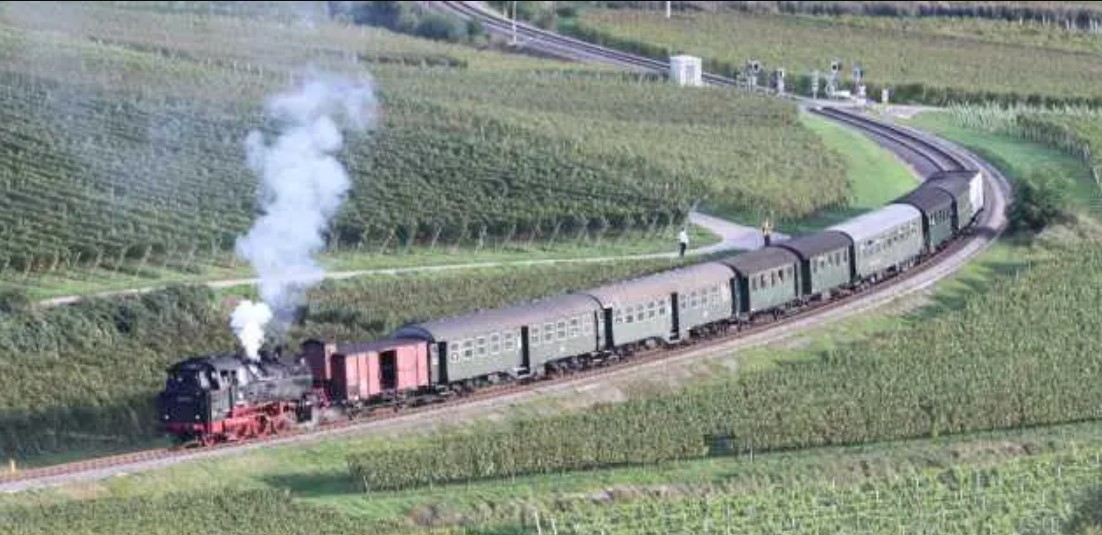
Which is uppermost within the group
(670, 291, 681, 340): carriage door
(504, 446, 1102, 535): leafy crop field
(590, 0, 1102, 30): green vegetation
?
(590, 0, 1102, 30): green vegetation

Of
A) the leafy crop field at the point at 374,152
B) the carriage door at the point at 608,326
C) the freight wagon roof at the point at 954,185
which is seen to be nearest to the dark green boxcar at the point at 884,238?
the freight wagon roof at the point at 954,185

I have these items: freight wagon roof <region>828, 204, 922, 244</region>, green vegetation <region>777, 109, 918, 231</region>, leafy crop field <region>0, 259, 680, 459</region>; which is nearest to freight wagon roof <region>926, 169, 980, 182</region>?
green vegetation <region>777, 109, 918, 231</region>

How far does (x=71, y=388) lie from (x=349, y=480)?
1052 centimetres

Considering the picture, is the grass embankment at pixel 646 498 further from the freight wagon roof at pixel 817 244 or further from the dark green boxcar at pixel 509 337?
the freight wagon roof at pixel 817 244

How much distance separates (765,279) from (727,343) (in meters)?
3.47

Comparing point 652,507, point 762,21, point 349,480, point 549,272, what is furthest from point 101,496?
point 762,21

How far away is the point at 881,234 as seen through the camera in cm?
8981

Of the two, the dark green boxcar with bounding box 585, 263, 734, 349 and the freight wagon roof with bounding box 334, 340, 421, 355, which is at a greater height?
the freight wagon roof with bounding box 334, 340, 421, 355

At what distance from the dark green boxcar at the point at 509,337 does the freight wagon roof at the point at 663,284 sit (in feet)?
3.10

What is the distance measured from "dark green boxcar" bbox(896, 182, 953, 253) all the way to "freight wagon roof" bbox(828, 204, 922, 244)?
2.08 feet

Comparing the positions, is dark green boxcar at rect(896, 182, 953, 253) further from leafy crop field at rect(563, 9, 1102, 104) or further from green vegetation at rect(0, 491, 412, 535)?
green vegetation at rect(0, 491, 412, 535)

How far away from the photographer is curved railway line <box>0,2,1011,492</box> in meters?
→ 64.1

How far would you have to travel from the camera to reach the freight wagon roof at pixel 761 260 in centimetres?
8288

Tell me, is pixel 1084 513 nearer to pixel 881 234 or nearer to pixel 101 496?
pixel 101 496
